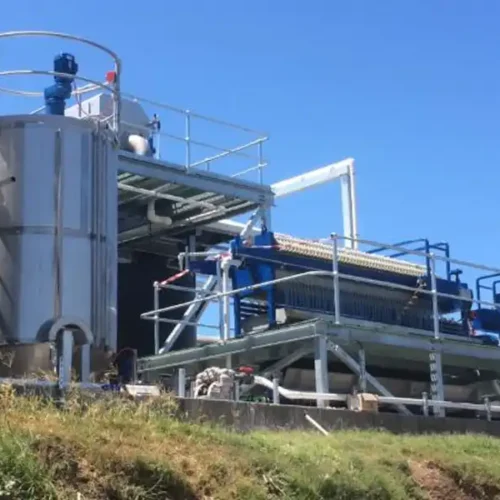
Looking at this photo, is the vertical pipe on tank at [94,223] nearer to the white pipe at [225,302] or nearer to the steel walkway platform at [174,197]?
the white pipe at [225,302]

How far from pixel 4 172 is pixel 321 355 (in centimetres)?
492

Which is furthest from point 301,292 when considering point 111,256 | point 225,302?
point 111,256

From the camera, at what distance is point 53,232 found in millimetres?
11148

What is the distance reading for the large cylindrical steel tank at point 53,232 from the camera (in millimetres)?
10961

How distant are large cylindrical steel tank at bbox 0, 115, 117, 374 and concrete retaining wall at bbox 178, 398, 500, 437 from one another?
1.60 meters

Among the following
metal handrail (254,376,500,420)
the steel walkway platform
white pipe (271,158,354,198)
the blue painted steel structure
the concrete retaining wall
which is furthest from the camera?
white pipe (271,158,354,198)

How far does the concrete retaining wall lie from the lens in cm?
1049

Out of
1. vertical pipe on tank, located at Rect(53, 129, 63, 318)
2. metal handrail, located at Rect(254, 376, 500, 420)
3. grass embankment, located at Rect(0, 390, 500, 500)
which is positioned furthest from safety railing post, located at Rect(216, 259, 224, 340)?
grass embankment, located at Rect(0, 390, 500, 500)

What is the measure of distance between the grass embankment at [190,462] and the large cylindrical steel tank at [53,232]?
6.39 ft

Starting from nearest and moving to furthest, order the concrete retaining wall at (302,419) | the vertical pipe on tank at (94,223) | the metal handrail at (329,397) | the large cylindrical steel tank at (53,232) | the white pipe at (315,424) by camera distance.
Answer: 1. the concrete retaining wall at (302,419)
2. the large cylindrical steel tank at (53,232)
3. the vertical pipe on tank at (94,223)
4. the white pipe at (315,424)
5. the metal handrail at (329,397)

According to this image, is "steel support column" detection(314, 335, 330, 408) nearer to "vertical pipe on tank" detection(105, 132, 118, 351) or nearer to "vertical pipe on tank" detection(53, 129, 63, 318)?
"vertical pipe on tank" detection(105, 132, 118, 351)

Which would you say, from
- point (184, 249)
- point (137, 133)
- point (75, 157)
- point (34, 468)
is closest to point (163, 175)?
point (137, 133)

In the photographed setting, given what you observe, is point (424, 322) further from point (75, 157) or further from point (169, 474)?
point (169, 474)

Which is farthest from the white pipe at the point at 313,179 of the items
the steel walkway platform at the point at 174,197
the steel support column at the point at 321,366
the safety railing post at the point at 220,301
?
the steel support column at the point at 321,366
